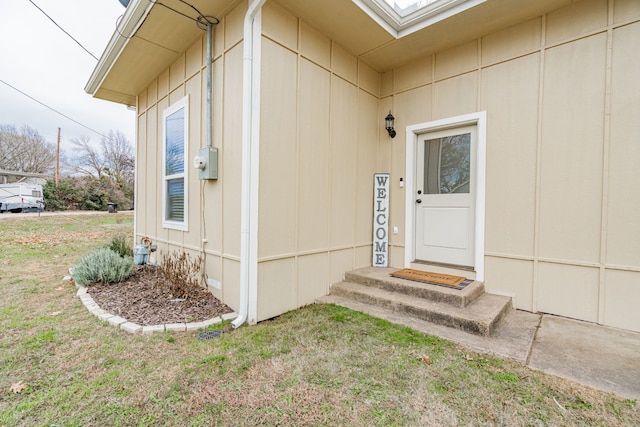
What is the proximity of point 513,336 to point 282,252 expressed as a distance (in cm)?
237

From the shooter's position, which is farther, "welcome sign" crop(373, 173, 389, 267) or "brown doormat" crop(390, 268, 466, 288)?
"welcome sign" crop(373, 173, 389, 267)

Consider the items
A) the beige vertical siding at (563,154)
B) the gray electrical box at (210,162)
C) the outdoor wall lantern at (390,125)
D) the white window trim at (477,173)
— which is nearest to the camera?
the beige vertical siding at (563,154)

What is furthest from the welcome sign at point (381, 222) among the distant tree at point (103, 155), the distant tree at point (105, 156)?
the distant tree at point (103, 155)

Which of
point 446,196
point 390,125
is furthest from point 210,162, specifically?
point 446,196

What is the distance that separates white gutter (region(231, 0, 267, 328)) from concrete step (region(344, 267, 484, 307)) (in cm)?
152

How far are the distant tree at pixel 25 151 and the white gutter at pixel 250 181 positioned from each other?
3050cm

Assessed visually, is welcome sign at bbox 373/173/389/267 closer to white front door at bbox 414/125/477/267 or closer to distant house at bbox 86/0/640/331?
distant house at bbox 86/0/640/331

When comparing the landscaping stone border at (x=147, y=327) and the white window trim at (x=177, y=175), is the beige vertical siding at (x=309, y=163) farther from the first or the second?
the white window trim at (x=177, y=175)

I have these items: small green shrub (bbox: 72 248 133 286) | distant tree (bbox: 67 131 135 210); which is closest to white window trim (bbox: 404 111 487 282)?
small green shrub (bbox: 72 248 133 286)

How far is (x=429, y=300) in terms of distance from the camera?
10.4ft

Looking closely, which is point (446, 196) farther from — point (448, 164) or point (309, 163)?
point (309, 163)

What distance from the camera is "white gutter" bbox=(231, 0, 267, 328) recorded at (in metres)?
2.88

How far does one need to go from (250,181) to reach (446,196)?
2.69 m

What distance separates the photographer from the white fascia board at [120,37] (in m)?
3.27
